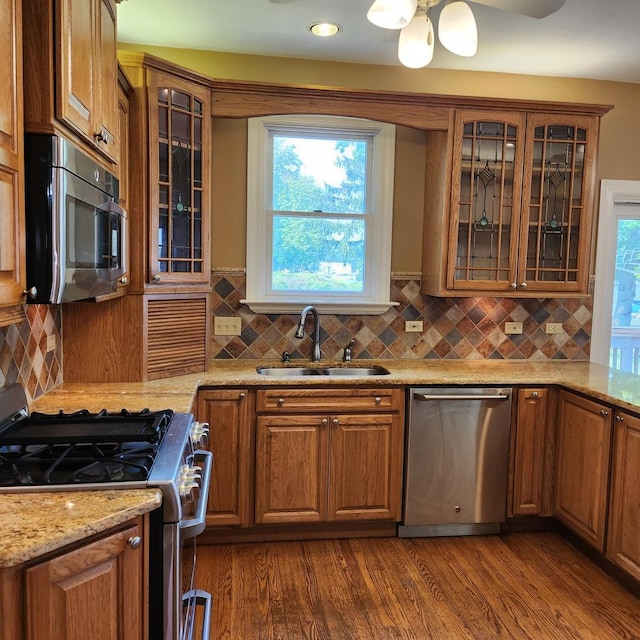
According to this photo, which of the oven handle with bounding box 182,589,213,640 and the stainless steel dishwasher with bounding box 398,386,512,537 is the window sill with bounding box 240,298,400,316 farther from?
the oven handle with bounding box 182,589,213,640

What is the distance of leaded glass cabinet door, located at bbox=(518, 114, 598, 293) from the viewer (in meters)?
3.31

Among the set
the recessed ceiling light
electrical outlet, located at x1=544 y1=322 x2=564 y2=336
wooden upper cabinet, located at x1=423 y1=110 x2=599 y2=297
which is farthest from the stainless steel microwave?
electrical outlet, located at x1=544 y1=322 x2=564 y2=336

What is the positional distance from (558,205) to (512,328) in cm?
82

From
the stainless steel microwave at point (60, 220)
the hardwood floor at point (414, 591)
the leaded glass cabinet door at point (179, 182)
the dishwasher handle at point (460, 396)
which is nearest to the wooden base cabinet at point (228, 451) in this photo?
the hardwood floor at point (414, 591)

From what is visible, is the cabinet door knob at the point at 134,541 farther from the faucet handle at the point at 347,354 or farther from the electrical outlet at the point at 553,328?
the electrical outlet at the point at 553,328

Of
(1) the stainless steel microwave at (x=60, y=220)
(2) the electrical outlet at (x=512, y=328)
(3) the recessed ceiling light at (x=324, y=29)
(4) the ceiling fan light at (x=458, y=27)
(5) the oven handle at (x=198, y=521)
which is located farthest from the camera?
(2) the electrical outlet at (x=512, y=328)

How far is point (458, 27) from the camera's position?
6.54 feet

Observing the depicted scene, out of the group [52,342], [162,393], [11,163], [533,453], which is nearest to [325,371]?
[162,393]

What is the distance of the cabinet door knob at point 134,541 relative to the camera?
1425mm

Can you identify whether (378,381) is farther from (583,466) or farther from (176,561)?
(176,561)

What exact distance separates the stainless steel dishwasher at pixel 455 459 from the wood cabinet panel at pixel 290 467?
48cm

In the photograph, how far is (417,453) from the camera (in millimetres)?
3025

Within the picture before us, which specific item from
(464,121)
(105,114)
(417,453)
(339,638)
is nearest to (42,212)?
(105,114)

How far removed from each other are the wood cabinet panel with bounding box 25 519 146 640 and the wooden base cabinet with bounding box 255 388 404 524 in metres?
1.46
